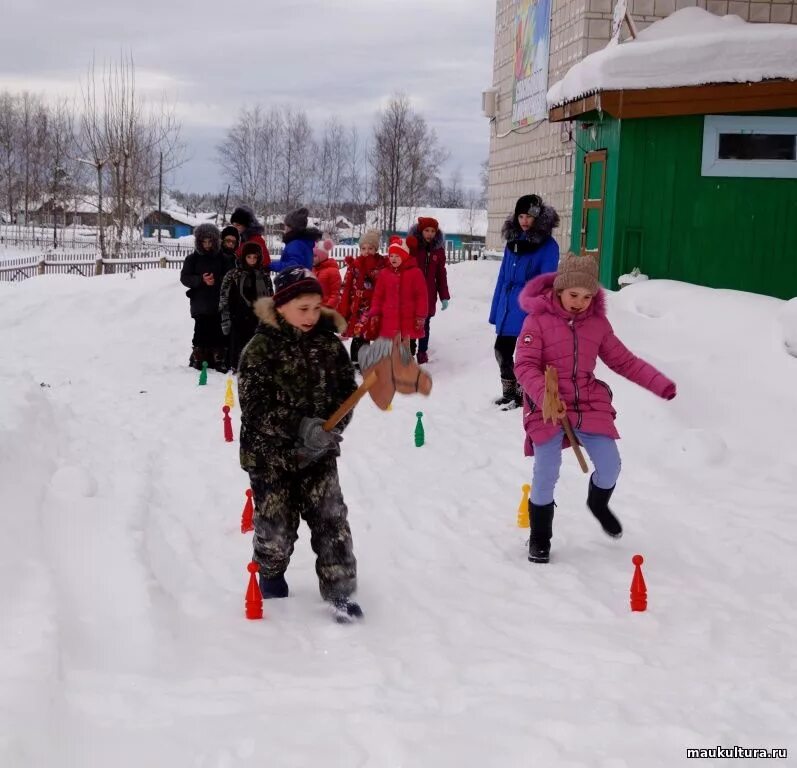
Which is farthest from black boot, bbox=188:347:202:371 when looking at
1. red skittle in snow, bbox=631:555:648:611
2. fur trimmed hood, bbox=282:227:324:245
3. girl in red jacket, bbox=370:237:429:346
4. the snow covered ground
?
red skittle in snow, bbox=631:555:648:611

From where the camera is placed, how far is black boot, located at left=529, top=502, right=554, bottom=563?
5293mm

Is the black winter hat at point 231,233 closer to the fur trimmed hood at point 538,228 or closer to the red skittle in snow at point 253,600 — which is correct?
the fur trimmed hood at point 538,228

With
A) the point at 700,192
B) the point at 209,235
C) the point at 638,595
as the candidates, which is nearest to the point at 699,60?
the point at 700,192

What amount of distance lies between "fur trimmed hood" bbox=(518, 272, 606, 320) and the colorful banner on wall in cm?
1181

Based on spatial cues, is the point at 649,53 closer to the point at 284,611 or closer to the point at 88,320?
the point at 284,611

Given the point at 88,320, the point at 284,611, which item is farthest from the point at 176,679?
the point at 88,320

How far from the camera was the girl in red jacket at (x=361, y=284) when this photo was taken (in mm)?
10641

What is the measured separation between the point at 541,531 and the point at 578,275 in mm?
1451

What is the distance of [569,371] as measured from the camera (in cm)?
523

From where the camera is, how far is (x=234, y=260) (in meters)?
11.7

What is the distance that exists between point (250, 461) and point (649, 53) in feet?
27.7

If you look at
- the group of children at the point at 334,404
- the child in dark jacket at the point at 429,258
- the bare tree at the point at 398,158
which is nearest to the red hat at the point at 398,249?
the child in dark jacket at the point at 429,258

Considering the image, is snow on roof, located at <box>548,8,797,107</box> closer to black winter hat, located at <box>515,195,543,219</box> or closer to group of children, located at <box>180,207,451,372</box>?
group of children, located at <box>180,207,451,372</box>

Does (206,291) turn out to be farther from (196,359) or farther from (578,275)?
(578,275)
